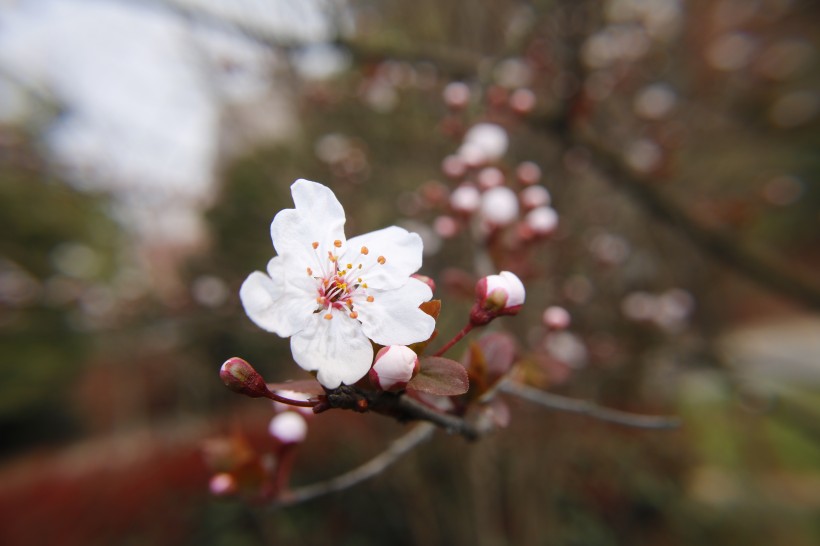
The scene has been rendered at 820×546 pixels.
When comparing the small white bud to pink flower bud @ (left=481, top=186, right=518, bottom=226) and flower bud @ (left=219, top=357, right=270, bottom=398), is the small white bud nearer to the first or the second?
pink flower bud @ (left=481, top=186, right=518, bottom=226)

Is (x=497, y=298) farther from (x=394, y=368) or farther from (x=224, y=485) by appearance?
(x=224, y=485)

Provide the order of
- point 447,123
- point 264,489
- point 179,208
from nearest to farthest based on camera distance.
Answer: point 264,489 → point 447,123 → point 179,208

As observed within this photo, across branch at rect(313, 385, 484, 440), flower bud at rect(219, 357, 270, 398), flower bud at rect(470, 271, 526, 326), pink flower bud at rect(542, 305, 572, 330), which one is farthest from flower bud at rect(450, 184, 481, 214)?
flower bud at rect(219, 357, 270, 398)

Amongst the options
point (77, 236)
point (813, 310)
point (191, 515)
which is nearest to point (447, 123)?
point (813, 310)

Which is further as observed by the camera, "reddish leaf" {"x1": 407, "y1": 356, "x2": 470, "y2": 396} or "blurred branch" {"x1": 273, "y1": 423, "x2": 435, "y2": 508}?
"blurred branch" {"x1": 273, "y1": 423, "x2": 435, "y2": 508}

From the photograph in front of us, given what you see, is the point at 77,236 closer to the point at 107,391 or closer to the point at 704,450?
the point at 107,391

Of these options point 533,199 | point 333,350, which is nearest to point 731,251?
point 533,199

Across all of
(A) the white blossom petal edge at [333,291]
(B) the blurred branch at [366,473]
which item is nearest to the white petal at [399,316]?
(A) the white blossom petal edge at [333,291]
